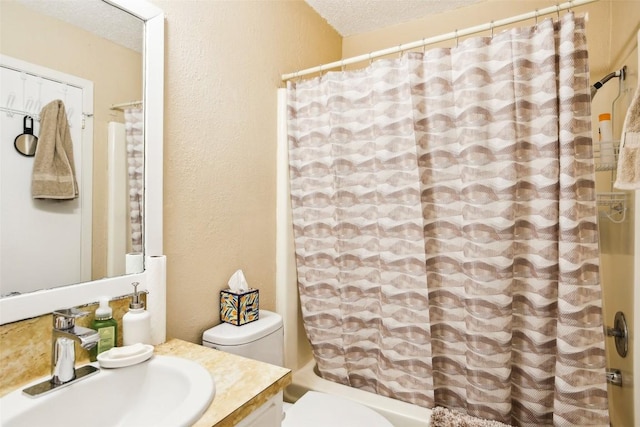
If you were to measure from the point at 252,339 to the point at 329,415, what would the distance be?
43cm

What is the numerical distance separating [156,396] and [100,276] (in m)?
0.39

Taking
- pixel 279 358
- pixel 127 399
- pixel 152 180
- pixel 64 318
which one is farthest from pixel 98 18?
pixel 279 358

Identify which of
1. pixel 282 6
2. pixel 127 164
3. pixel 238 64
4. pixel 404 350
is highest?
pixel 282 6

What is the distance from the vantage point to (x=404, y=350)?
5.38 ft

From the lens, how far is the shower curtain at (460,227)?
1.33 meters

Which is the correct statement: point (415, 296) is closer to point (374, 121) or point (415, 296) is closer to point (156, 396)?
point (374, 121)

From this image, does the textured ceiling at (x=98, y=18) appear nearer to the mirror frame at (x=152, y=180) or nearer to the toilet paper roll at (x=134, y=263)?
the mirror frame at (x=152, y=180)

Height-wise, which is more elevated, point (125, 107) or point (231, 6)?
point (231, 6)

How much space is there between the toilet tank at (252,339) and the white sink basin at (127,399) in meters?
0.32

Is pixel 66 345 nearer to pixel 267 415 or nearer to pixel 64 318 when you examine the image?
pixel 64 318

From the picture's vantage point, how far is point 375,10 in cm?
218

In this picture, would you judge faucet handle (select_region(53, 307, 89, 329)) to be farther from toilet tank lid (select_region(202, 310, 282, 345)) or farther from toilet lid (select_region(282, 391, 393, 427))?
toilet lid (select_region(282, 391, 393, 427))

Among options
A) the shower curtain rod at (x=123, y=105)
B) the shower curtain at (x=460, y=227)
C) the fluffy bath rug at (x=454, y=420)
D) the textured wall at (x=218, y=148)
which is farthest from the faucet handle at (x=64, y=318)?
the fluffy bath rug at (x=454, y=420)

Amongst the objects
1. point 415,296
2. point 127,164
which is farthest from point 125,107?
point 415,296
